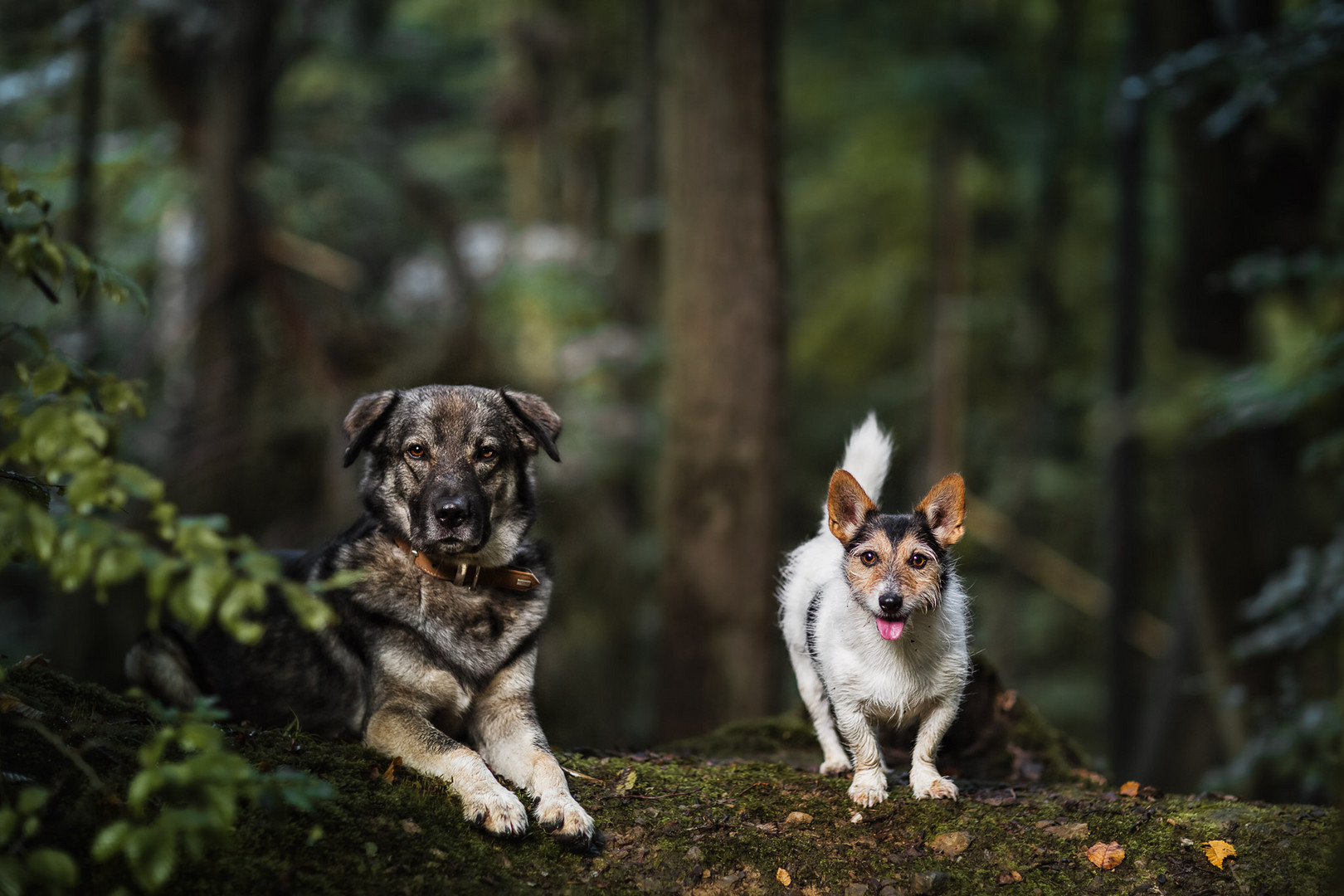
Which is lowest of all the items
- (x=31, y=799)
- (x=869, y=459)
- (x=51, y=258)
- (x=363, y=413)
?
(x=31, y=799)

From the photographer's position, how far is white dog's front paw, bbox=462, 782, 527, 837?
371 centimetres

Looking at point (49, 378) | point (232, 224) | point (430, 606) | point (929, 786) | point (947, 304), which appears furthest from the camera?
point (947, 304)

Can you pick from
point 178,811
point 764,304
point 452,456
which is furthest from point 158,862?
point 764,304

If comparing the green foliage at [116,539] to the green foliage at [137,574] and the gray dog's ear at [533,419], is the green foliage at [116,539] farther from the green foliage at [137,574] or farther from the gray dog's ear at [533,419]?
the gray dog's ear at [533,419]

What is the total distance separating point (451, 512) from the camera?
414 centimetres

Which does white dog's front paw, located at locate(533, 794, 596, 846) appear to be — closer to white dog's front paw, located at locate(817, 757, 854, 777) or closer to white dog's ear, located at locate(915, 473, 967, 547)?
white dog's front paw, located at locate(817, 757, 854, 777)

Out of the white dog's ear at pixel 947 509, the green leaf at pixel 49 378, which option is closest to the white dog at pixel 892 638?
the white dog's ear at pixel 947 509

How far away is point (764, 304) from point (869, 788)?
5.70 meters

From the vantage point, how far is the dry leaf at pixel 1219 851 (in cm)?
398

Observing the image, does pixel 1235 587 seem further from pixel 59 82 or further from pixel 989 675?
pixel 59 82

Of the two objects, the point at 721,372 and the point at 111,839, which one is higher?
the point at 721,372

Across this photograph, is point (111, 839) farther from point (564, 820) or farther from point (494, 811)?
point (564, 820)

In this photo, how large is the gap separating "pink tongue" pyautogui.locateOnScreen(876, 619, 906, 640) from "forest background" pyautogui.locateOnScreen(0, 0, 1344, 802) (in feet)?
6.80

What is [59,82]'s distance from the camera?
34.8 feet
